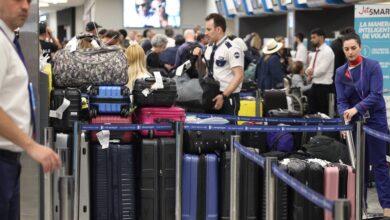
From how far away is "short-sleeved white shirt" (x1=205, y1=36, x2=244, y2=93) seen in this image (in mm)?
7680

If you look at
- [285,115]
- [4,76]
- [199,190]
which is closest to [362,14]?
[285,115]

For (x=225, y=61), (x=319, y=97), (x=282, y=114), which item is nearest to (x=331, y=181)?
(x=225, y=61)

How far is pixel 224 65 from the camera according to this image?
25.6 ft

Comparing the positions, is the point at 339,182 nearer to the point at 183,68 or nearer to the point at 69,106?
the point at 69,106

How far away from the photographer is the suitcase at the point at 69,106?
618cm

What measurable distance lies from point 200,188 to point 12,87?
8.83 ft

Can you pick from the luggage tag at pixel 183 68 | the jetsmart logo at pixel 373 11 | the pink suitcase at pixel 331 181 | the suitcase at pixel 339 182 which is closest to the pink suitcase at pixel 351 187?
the suitcase at pixel 339 182

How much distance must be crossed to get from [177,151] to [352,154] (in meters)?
1.48

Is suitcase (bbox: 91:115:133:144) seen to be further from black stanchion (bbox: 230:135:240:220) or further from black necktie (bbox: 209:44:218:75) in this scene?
black necktie (bbox: 209:44:218:75)

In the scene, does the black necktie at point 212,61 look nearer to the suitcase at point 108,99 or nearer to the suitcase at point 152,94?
the suitcase at point 152,94

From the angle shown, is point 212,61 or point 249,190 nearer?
point 249,190

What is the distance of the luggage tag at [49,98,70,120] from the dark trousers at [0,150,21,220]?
2248 millimetres

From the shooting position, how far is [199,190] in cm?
616

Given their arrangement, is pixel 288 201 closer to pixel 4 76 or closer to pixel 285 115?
pixel 4 76
